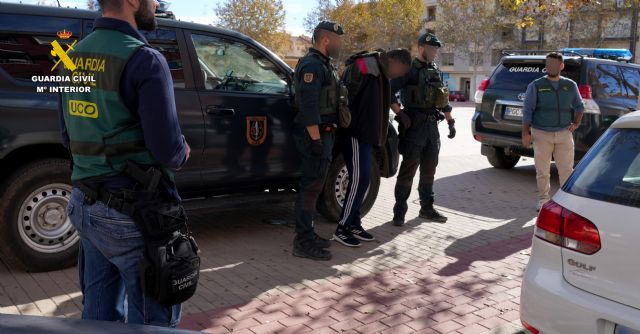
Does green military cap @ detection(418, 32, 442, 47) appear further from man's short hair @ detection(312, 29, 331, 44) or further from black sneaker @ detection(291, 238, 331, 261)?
black sneaker @ detection(291, 238, 331, 261)

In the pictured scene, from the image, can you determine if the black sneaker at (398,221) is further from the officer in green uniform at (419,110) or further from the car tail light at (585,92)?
the car tail light at (585,92)

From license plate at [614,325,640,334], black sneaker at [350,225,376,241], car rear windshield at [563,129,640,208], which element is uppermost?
car rear windshield at [563,129,640,208]

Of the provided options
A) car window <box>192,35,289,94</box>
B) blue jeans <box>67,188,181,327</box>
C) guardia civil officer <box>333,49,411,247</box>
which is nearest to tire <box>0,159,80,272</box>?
car window <box>192,35,289,94</box>

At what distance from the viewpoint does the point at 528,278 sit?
309cm

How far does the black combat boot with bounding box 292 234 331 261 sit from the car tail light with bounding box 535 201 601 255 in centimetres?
232

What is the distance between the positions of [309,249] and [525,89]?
516 cm

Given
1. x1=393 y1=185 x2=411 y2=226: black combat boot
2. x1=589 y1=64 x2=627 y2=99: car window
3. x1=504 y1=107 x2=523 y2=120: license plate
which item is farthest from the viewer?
x1=504 y1=107 x2=523 y2=120: license plate

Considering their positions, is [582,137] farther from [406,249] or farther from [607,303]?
[607,303]

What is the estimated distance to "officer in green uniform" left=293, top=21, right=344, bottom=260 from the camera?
4.89 m

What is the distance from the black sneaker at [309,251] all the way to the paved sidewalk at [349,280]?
0.07m

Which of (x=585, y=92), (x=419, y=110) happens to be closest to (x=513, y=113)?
(x=585, y=92)

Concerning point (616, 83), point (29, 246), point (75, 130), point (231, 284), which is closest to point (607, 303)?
point (75, 130)

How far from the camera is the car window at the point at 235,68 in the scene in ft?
17.5

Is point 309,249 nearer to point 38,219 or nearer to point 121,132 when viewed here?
point 38,219
